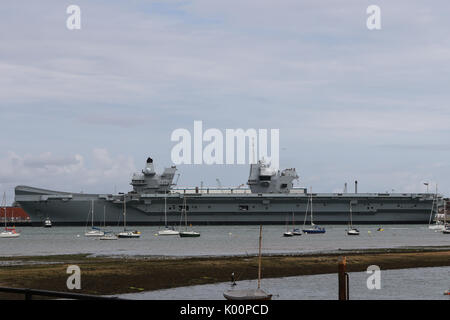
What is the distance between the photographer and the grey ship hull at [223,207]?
136250 mm

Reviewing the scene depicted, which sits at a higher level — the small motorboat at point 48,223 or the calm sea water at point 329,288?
the calm sea water at point 329,288

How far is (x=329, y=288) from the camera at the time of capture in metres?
36.7

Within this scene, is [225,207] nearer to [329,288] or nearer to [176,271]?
[176,271]

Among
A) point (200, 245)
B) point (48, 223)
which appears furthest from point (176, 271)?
point (48, 223)

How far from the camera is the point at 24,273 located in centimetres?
3950

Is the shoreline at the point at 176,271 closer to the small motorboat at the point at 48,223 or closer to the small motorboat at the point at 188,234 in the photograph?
the small motorboat at the point at 188,234

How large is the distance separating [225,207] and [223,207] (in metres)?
0.39

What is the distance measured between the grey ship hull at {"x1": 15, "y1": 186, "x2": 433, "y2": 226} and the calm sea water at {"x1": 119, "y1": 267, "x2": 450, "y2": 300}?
95636 millimetres

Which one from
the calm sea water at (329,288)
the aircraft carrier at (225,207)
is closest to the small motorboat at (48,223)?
the aircraft carrier at (225,207)

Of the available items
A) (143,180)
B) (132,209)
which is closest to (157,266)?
(132,209)

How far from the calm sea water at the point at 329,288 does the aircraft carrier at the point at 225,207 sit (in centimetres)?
9570
